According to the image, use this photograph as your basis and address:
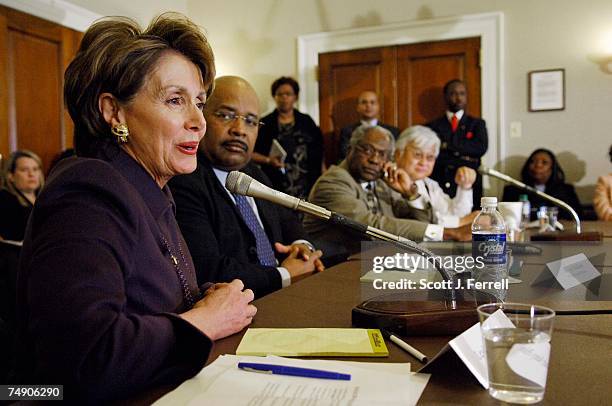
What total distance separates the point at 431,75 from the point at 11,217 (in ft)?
11.8

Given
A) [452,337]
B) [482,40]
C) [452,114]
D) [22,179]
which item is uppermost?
[482,40]

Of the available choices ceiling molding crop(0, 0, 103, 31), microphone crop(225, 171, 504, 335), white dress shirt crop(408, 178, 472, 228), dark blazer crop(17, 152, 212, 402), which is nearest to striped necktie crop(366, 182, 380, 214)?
white dress shirt crop(408, 178, 472, 228)

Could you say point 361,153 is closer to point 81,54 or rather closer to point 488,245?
point 488,245

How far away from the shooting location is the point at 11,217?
3.59 m

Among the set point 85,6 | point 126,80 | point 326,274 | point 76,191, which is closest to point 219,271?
point 326,274

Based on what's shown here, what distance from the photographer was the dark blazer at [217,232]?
5.66 ft

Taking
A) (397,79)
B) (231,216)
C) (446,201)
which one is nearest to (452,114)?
(397,79)

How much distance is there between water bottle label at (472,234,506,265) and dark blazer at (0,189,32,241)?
118 inches

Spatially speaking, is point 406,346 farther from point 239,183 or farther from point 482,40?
point 482,40

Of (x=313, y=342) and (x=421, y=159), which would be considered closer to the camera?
(x=313, y=342)

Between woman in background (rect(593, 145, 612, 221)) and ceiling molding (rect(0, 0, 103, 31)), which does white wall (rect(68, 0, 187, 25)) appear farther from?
woman in background (rect(593, 145, 612, 221))

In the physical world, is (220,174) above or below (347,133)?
below

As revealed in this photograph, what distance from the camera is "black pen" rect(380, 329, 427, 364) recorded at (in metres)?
0.90

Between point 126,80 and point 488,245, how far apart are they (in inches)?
32.6
